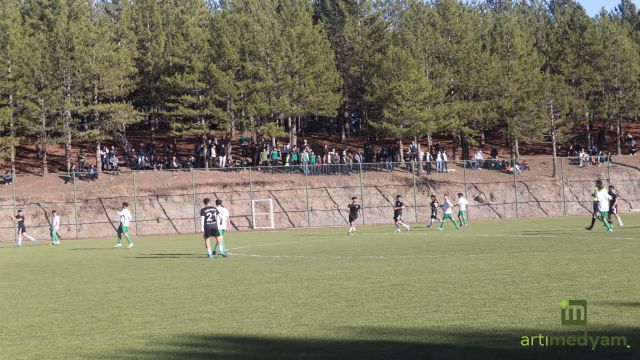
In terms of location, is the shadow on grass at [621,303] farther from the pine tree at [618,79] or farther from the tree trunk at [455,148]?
the pine tree at [618,79]

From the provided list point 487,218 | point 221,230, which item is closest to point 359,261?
point 221,230

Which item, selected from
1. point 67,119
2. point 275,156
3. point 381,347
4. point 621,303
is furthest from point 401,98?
point 381,347

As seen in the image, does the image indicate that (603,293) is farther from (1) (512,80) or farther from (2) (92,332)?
(1) (512,80)

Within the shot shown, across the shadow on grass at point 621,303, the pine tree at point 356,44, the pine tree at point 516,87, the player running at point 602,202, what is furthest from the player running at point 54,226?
the pine tree at point 356,44

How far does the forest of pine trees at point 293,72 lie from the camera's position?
7206 centimetres

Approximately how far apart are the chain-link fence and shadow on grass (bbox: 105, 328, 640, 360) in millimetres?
48194

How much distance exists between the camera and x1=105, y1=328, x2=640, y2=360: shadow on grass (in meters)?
11.7

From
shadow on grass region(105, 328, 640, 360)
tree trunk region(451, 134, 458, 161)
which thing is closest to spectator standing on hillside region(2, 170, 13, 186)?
tree trunk region(451, 134, 458, 161)

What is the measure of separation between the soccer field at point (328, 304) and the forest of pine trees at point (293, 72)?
42988 millimetres

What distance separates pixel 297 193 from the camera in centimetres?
6600

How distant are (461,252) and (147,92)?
61728mm

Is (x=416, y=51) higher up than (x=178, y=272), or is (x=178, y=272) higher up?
(x=416, y=51)

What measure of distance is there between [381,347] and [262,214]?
5167 cm

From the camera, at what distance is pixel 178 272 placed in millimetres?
26141
